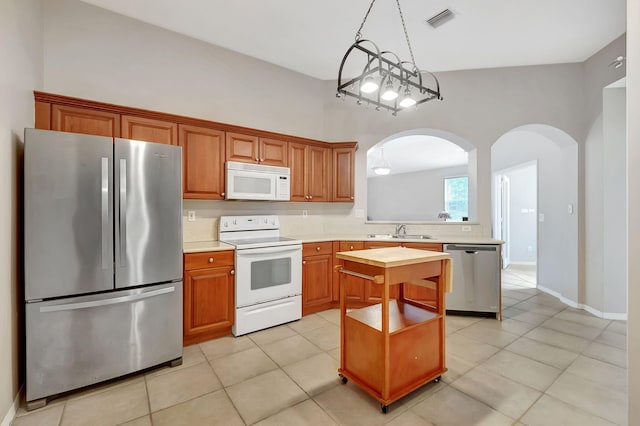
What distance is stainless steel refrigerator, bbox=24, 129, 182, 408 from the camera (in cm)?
183

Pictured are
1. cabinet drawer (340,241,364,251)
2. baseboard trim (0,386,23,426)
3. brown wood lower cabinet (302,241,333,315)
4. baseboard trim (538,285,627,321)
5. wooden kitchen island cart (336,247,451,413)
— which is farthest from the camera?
cabinet drawer (340,241,364,251)

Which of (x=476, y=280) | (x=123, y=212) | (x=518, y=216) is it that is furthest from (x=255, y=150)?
(x=518, y=216)

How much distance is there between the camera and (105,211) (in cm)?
203

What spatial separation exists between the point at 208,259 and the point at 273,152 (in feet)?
4.91

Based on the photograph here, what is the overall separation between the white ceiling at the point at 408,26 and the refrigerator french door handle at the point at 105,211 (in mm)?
1797

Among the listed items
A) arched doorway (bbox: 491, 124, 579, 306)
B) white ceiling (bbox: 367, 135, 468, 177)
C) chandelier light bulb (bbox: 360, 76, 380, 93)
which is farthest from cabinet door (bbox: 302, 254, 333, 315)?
white ceiling (bbox: 367, 135, 468, 177)

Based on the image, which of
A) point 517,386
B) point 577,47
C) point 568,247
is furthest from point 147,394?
point 577,47

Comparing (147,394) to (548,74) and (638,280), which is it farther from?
(548,74)

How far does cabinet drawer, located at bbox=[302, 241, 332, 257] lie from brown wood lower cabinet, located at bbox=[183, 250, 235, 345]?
2.83ft

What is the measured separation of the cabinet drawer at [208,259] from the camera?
2580 mm

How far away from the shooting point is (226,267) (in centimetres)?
279

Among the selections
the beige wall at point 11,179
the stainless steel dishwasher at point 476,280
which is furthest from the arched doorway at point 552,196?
the beige wall at point 11,179

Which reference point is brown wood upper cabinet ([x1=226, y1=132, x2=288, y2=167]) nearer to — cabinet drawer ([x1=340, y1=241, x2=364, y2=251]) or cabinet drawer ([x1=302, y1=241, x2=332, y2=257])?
cabinet drawer ([x1=302, y1=241, x2=332, y2=257])

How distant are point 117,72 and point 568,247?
575 centimetres
